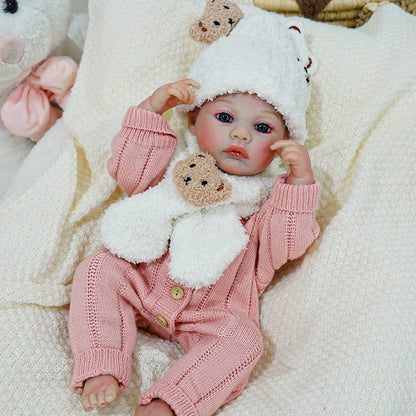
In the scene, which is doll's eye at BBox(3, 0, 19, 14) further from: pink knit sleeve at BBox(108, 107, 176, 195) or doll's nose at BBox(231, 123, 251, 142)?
doll's nose at BBox(231, 123, 251, 142)

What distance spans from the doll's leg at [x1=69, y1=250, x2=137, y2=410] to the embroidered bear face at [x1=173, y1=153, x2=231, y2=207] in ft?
0.62

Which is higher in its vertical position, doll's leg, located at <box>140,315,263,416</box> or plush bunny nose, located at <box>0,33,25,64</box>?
plush bunny nose, located at <box>0,33,25,64</box>

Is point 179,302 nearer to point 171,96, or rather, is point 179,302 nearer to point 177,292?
point 177,292

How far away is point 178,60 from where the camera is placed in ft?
4.25

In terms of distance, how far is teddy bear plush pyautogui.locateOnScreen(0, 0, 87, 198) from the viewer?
4.25 ft

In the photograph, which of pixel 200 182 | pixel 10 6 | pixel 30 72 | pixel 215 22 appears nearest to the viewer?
pixel 200 182

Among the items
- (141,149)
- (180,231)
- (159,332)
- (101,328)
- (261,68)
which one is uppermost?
(261,68)

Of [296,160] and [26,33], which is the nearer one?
[296,160]

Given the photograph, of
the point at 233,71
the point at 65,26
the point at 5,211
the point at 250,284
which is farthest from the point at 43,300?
the point at 65,26

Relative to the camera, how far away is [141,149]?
1.05m

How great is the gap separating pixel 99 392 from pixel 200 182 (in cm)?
38

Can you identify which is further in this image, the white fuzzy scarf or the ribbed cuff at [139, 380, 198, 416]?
the white fuzzy scarf

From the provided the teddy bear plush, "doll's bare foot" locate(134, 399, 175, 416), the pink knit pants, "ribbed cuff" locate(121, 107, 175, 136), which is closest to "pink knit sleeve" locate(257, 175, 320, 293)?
the pink knit pants

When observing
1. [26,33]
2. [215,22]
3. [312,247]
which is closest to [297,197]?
[312,247]
